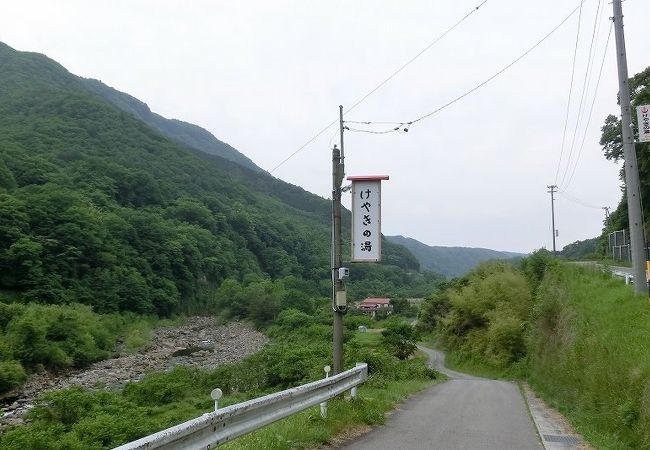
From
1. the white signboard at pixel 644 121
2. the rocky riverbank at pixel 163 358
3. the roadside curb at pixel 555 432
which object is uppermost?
the white signboard at pixel 644 121

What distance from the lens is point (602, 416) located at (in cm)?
952

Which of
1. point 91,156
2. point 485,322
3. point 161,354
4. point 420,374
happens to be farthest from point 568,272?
point 91,156

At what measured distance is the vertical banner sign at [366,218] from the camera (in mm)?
10375

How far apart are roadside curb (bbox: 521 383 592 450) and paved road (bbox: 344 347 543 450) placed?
16 cm

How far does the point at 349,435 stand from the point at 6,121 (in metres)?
133

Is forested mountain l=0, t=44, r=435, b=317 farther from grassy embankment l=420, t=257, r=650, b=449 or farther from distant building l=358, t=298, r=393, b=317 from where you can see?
grassy embankment l=420, t=257, r=650, b=449

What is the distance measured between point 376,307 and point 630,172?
90.4 metres

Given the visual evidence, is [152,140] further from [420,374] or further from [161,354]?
[420,374]

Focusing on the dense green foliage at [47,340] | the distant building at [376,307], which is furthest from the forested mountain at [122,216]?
the distant building at [376,307]

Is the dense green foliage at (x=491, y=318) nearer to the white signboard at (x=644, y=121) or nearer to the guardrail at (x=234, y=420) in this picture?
the white signboard at (x=644, y=121)

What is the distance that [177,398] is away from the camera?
3238 centimetres

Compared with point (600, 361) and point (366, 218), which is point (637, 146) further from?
point (366, 218)

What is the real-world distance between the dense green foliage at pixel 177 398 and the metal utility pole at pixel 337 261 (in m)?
1.16

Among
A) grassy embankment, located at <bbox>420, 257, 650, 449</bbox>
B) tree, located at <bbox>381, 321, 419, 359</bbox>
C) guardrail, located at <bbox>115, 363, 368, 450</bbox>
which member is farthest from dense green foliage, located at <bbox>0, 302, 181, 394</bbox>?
guardrail, located at <bbox>115, 363, 368, 450</bbox>
